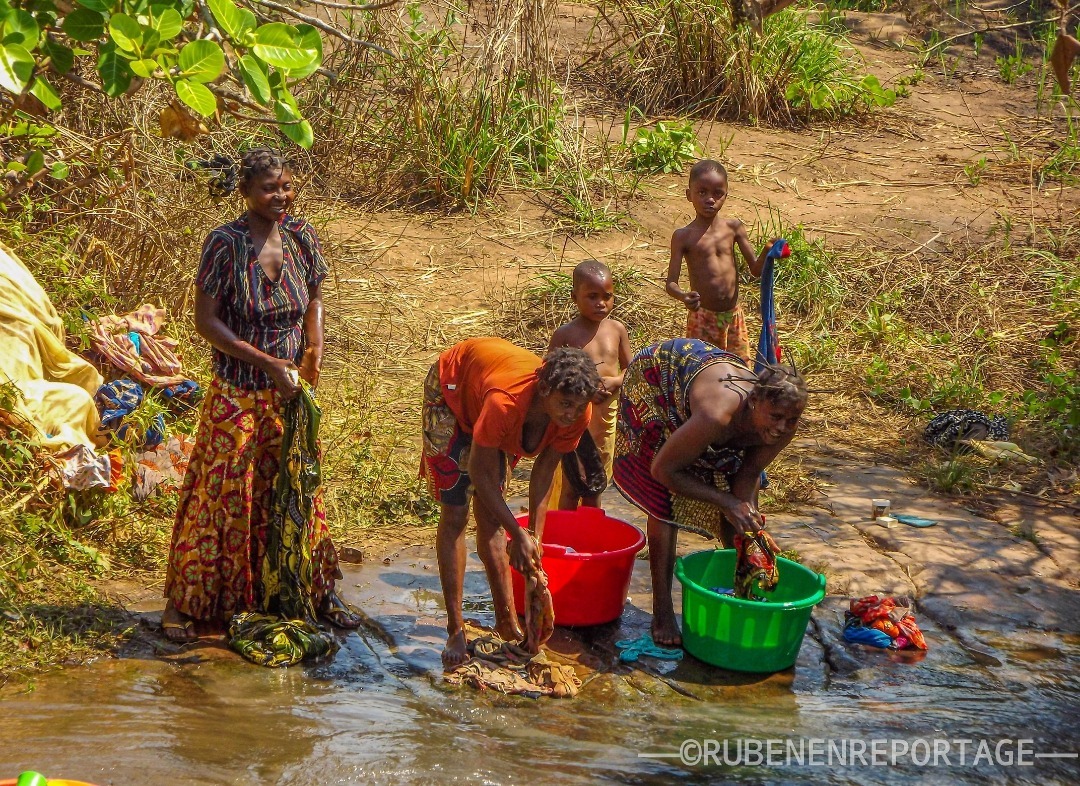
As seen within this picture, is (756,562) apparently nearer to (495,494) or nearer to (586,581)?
(586,581)

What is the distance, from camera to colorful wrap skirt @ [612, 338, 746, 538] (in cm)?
428

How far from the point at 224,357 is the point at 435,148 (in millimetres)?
5033

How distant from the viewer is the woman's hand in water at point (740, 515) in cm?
408

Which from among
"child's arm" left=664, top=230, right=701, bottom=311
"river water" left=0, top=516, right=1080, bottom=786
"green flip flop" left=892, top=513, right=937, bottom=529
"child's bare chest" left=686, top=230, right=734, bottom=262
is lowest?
"river water" left=0, top=516, right=1080, bottom=786

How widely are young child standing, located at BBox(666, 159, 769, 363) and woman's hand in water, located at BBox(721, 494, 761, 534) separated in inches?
72.2

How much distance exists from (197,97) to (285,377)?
1223 millimetres

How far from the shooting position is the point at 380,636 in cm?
441

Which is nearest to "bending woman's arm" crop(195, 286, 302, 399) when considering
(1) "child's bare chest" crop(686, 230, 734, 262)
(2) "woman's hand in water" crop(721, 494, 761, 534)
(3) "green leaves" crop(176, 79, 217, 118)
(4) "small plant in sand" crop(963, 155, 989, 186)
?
(3) "green leaves" crop(176, 79, 217, 118)

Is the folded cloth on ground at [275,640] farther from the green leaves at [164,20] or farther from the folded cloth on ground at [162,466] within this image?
the green leaves at [164,20]

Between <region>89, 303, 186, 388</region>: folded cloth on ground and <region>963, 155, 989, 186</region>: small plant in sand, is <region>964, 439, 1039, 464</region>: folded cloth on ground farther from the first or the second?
<region>89, 303, 186, 388</region>: folded cloth on ground

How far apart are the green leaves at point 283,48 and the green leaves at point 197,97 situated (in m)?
0.17

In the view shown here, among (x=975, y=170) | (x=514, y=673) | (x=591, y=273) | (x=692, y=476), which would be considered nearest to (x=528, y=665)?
(x=514, y=673)

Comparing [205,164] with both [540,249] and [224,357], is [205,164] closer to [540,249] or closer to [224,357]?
[224,357]

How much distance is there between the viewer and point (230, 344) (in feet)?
13.0
